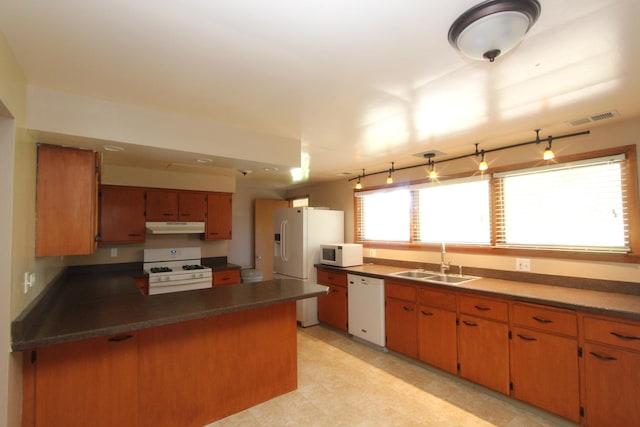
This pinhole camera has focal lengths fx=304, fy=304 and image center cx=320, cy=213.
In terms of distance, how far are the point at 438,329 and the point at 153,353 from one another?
2479 millimetres

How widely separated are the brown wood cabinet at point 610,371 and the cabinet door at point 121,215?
4731 millimetres

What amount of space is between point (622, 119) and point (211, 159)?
3.32m

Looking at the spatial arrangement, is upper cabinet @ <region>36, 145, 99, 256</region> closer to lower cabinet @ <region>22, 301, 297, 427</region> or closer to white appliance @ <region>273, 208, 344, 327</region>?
lower cabinet @ <region>22, 301, 297, 427</region>

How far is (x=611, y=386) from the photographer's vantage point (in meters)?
1.99

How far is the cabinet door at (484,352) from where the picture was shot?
2508mm

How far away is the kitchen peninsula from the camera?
5.57 ft

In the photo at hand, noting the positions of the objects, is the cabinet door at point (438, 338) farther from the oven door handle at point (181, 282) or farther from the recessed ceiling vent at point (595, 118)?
the oven door handle at point (181, 282)

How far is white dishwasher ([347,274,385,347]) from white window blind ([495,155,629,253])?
143cm

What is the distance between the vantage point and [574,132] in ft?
8.66

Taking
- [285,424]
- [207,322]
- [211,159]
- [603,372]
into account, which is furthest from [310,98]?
[603,372]

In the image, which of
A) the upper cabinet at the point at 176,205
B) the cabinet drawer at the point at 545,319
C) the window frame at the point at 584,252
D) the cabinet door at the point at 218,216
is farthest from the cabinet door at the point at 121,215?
the cabinet drawer at the point at 545,319

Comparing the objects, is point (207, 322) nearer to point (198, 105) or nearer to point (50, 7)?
point (198, 105)

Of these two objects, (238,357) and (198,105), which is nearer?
(198,105)

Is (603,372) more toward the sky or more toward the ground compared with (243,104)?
more toward the ground
